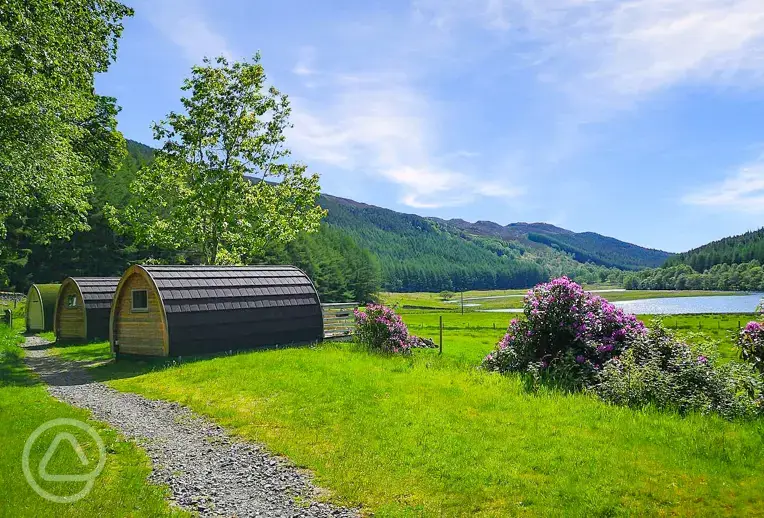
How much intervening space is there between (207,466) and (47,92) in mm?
15905

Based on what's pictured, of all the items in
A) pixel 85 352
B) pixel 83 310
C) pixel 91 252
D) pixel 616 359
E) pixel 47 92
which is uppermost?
Answer: pixel 47 92

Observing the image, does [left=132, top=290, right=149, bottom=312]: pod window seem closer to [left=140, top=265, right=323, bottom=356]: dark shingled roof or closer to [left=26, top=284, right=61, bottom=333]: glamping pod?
[left=140, top=265, right=323, bottom=356]: dark shingled roof

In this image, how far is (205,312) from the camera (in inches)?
916

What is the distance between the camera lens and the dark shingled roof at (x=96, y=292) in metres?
32.4

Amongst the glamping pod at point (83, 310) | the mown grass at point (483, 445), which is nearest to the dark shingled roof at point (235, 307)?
the mown grass at point (483, 445)

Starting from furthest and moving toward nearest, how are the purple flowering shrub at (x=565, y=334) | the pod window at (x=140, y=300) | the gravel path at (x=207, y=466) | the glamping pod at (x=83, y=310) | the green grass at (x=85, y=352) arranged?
the glamping pod at (x=83, y=310) < the green grass at (x=85, y=352) < the pod window at (x=140, y=300) < the purple flowering shrub at (x=565, y=334) < the gravel path at (x=207, y=466)

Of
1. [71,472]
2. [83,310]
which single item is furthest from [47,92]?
[83,310]

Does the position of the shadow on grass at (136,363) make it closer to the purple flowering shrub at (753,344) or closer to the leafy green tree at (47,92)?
the leafy green tree at (47,92)

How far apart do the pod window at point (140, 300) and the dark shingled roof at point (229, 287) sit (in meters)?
1.30

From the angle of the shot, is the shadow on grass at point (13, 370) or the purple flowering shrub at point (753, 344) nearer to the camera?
the purple flowering shrub at point (753, 344)

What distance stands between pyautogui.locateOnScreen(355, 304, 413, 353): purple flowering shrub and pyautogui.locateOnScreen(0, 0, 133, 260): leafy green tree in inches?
554

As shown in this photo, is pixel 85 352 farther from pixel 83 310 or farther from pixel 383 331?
pixel 383 331

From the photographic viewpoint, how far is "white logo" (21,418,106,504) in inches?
324

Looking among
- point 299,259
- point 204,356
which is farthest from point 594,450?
point 299,259
